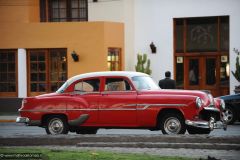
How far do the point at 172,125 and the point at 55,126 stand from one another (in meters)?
3.14

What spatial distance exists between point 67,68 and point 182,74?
17.3 feet

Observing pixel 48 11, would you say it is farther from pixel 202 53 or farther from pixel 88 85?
pixel 88 85

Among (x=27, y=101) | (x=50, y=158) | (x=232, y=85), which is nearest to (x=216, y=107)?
(x=27, y=101)

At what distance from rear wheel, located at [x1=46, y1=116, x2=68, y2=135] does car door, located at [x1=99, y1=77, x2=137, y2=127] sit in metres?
1.04

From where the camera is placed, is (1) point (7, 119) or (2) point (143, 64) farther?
(2) point (143, 64)

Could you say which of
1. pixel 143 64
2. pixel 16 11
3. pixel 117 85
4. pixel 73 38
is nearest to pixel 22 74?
pixel 73 38

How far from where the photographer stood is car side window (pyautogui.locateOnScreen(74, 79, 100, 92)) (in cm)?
1938

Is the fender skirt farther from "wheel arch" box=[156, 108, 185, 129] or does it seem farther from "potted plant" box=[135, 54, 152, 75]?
"potted plant" box=[135, 54, 152, 75]

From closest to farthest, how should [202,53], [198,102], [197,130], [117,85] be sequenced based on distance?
[198,102] < [197,130] < [117,85] < [202,53]

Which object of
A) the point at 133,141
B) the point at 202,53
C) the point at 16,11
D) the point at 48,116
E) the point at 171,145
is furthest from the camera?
the point at 16,11

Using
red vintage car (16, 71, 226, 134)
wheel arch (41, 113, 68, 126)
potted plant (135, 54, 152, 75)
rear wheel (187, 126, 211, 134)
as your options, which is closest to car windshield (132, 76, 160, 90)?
red vintage car (16, 71, 226, 134)

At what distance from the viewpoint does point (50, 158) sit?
502 inches

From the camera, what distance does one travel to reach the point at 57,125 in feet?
64.4

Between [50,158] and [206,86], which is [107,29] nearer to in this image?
[206,86]
